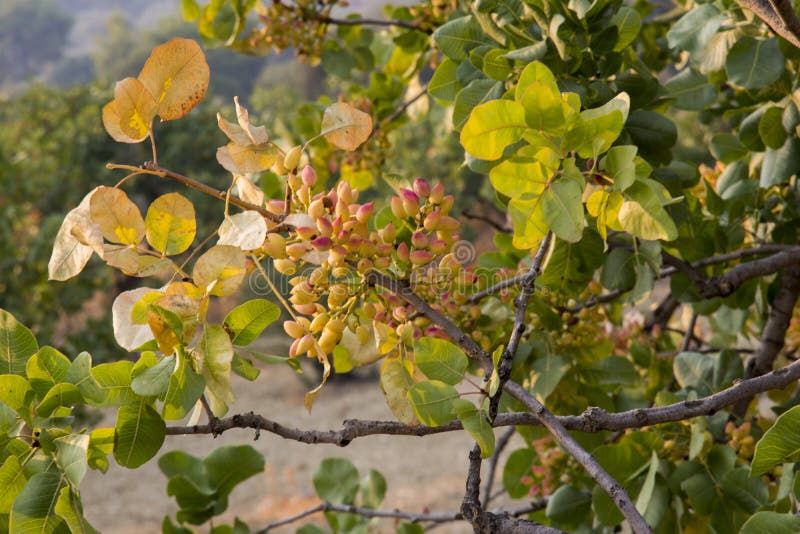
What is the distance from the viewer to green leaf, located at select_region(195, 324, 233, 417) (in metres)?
0.52

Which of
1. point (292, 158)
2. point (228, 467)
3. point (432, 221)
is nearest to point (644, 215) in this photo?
point (432, 221)

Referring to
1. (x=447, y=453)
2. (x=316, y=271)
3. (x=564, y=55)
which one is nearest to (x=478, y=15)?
(x=564, y=55)

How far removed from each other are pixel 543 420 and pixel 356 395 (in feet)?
20.9

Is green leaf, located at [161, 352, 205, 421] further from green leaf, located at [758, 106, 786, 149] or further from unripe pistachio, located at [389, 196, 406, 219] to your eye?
green leaf, located at [758, 106, 786, 149]

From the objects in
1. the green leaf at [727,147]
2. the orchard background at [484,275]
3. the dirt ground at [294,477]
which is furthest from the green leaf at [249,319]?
the dirt ground at [294,477]

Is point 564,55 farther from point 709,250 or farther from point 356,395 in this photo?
point 356,395

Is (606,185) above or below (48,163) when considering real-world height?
above

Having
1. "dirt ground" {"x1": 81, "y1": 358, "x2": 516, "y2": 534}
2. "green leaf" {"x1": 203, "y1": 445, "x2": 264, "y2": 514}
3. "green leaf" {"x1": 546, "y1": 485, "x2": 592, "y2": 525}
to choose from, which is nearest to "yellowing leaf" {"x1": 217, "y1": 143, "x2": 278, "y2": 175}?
"green leaf" {"x1": 203, "y1": 445, "x2": 264, "y2": 514}

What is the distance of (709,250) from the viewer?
39.2 inches

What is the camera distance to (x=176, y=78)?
58 cm

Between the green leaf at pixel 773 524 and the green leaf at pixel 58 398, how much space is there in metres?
0.48

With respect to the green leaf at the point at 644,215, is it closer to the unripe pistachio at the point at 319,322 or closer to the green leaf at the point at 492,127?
the green leaf at the point at 492,127

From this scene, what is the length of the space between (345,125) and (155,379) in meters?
0.23

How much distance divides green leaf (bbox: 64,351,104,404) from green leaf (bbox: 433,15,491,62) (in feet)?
1.61
